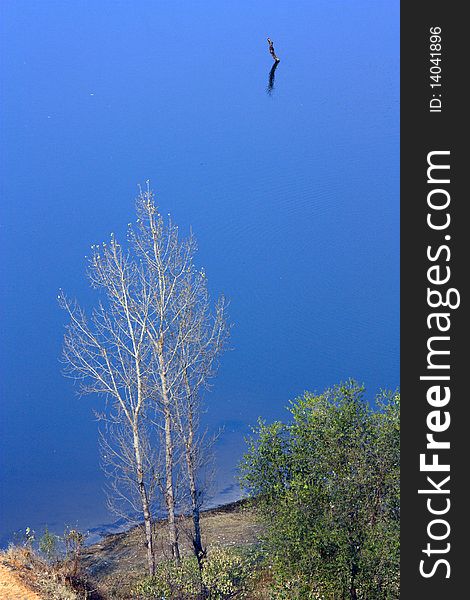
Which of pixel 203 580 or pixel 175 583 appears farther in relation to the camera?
pixel 175 583

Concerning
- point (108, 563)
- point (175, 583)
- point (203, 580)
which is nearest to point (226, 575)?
point (203, 580)

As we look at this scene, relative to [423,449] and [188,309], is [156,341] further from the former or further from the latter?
[423,449]

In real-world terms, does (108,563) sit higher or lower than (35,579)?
higher

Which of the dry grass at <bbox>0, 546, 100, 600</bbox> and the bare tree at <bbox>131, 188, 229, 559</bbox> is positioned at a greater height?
the bare tree at <bbox>131, 188, 229, 559</bbox>

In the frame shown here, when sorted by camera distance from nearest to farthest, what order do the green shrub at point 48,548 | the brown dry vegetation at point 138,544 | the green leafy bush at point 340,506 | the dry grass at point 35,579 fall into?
the green leafy bush at point 340,506 < the dry grass at point 35,579 < the green shrub at point 48,548 < the brown dry vegetation at point 138,544

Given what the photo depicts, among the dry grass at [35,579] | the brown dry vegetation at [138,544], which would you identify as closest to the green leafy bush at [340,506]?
the dry grass at [35,579]

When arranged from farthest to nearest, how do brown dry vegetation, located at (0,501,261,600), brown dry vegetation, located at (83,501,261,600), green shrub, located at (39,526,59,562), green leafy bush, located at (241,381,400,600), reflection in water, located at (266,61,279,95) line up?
reflection in water, located at (266,61,279,95)
brown dry vegetation, located at (83,501,261,600)
green shrub, located at (39,526,59,562)
brown dry vegetation, located at (0,501,261,600)
green leafy bush, located at (241,381,400,600)

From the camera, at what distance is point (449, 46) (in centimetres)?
764

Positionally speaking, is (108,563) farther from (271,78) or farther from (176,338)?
(271,78)

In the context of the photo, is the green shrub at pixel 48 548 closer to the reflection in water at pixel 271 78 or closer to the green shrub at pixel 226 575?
the green shrub at pixel 226 575

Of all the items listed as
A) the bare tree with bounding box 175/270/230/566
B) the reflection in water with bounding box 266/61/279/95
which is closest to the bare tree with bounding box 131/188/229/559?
the bare tree with bounding box 175/270/230/566

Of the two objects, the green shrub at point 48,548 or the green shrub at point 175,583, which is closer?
the green shrub at point 175,583

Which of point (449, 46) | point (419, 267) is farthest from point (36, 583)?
point (449, 46)

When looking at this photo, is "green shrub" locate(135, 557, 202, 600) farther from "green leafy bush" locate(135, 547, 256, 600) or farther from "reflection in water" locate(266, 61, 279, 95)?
"reflection in water" locate(266, 61, 279, 95)
